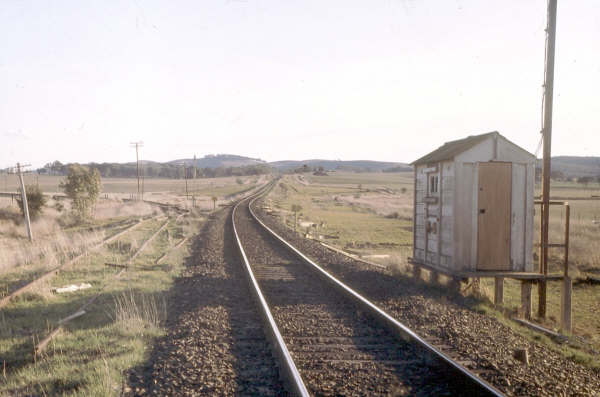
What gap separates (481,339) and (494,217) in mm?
4133

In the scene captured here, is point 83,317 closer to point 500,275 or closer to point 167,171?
point 500,275

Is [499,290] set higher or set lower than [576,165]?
lower

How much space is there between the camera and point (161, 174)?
156750mm

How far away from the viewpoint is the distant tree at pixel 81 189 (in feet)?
90.8

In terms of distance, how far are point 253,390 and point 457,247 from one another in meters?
6.35

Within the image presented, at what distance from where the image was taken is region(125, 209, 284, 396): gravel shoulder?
4414 mm

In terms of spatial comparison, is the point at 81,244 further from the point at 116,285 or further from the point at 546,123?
the point at 546,123

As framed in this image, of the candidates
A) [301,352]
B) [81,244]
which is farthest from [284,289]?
[81,244]

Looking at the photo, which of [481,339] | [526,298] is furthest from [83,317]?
[526,298]

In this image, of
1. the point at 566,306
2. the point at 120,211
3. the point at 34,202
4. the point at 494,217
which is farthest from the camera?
the point at 120,211

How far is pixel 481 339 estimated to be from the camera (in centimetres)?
591

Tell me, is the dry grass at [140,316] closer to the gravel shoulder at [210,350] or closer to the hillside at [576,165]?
the gravel shoulder at [210,350]

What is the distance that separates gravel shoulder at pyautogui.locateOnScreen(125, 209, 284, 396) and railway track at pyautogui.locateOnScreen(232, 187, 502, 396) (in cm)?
24

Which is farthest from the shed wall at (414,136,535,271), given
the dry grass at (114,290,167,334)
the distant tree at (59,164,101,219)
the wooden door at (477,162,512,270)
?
the distant tree at (59,164,101,219)
